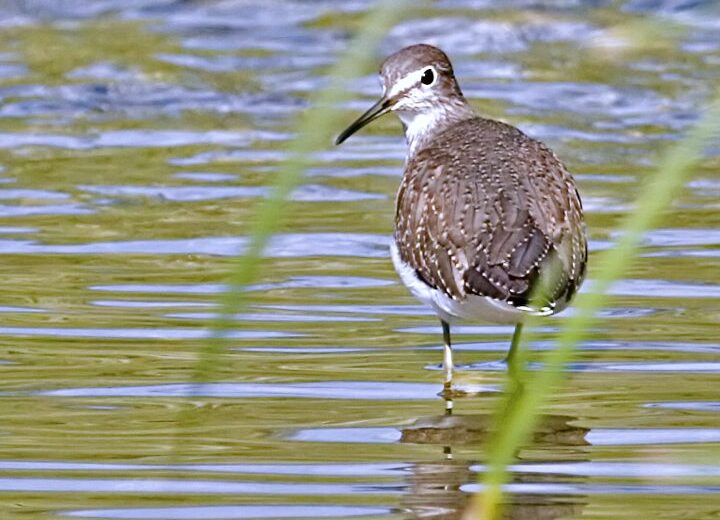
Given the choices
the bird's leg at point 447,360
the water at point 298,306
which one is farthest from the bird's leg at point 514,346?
the bird's leg at point 447,360

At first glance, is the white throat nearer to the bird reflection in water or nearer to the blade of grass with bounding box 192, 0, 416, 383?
the bird reflection in water

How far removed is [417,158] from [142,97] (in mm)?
6752

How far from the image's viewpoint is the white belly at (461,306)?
6426 mm

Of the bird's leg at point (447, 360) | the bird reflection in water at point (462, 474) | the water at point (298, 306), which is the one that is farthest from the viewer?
the bird's leg at point (447, 360)

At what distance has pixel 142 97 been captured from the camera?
A: 46.0 ft

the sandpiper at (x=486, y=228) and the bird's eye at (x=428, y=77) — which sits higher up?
the bird's eye at (x=428, y=77)

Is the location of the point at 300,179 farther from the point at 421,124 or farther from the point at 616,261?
the point at 421,124

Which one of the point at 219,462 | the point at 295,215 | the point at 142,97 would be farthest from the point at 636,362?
the point at 142,97

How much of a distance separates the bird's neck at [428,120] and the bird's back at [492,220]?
47cm

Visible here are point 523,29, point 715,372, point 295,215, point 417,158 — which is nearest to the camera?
point 715,372

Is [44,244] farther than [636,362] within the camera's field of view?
Yes

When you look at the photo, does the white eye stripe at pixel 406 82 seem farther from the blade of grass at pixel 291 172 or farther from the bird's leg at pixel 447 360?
the blade of grass at pixel 291 172

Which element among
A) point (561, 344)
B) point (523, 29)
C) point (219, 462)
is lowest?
point (523, 29)

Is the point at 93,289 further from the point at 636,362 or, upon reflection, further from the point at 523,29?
the point at 523,29
